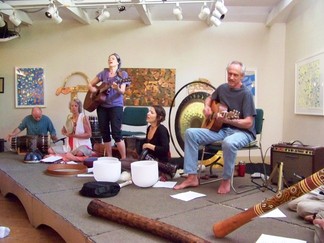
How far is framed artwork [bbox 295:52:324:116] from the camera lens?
4.01 meters

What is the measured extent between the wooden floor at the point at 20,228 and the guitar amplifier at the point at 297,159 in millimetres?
1842

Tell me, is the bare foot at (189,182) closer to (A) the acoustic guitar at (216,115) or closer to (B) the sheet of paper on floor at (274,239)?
(A) the acoustic guitar at (216,115)

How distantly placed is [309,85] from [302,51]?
58cm

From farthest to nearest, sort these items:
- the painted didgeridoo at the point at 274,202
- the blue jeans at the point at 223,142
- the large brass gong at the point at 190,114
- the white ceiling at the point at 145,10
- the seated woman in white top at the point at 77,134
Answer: the white ceiling at the point at 145,10, the seated woman in white top at the point at 77,134, the large brass gong at the point at 190,114, the blue jeans at the point at 223,142, the painted didgeridoo at the point at 274,202

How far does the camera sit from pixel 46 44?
540cm

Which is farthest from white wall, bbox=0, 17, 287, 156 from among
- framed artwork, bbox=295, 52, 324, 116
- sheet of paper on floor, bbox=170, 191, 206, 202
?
sheet of paper on floor, bbox=170, 191, 206, 202

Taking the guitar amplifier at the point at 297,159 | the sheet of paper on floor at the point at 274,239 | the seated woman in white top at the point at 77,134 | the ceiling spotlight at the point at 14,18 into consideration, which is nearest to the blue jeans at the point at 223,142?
the guitar amplifier at the point at 297,159

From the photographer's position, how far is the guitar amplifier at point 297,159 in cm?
246

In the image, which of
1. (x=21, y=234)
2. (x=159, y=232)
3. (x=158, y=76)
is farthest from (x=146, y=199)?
(x=158, y=76)

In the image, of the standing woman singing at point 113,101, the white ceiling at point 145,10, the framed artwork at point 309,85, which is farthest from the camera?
the white ceiling at point 145,10

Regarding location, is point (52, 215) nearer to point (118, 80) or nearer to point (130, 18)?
point (118, 80)

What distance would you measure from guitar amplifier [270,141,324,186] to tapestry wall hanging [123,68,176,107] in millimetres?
2781

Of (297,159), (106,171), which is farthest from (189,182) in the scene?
(297,159)

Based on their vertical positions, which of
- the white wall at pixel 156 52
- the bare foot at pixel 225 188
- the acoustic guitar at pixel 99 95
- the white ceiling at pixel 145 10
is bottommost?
the bare foot at pixel 225 188
